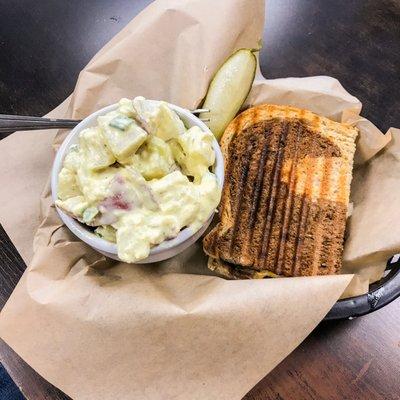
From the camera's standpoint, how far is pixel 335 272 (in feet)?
3.89

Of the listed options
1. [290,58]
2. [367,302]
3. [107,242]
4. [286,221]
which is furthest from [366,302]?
[290,58]

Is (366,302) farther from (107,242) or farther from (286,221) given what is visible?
(107,242)

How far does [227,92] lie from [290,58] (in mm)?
328

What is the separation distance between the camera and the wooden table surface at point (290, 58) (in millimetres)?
1214

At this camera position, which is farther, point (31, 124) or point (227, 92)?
point (227, 92)

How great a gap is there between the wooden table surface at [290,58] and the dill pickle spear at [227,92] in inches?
7.8

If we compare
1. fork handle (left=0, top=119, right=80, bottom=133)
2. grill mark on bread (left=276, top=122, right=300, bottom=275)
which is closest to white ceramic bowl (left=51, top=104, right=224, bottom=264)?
fork handle (left=0, top=119, right=80, bottom=133)

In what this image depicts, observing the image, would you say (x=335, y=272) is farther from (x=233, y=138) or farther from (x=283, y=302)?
(x=233, y=138)

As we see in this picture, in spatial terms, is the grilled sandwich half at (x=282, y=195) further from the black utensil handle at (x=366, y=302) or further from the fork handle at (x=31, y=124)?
the fork handle at (x=31, y=124)

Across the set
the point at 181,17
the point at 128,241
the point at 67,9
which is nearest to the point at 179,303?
the point at 128,241

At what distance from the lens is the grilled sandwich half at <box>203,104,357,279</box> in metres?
1.22

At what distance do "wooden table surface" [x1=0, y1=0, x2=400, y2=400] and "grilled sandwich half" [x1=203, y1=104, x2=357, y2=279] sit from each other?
7.6 inches

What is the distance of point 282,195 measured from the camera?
1.24 metres

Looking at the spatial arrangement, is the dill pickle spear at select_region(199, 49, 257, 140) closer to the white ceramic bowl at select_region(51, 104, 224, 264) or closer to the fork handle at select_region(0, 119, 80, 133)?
the white ceramic bowl at select_region(51, 104, 224, 264)
